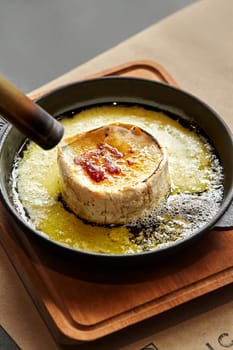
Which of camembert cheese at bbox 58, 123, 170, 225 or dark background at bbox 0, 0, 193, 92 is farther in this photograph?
dark background at bbox 0, 0, 193, 92

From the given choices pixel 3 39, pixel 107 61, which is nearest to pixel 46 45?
pixel 3 39

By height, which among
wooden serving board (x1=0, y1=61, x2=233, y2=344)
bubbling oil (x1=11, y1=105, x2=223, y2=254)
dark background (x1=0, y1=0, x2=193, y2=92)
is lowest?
wooden serving board (x1=0, y1=61, x2=233, y2=344)

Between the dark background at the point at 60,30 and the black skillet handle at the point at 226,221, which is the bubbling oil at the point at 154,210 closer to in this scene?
the black skillet handle at the point at 226,221

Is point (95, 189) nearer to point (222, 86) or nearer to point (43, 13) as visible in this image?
point (222, 86)

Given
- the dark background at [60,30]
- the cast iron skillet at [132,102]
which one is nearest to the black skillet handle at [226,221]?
the cast iron skillet at [132,102]

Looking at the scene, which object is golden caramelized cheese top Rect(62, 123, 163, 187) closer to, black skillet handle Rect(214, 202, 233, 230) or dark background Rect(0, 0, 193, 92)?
black skillet handle Rect(214, 202, 233, 230)

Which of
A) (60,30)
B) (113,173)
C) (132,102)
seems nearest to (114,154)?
(113,173)

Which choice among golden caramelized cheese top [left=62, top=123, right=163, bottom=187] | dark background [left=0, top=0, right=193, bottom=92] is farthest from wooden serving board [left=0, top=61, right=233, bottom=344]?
dark background [left=0, top=0, right=193, bottom=92]

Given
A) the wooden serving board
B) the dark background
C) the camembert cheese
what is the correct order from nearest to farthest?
the wooden serving board → the camembert cheese → the dark background
